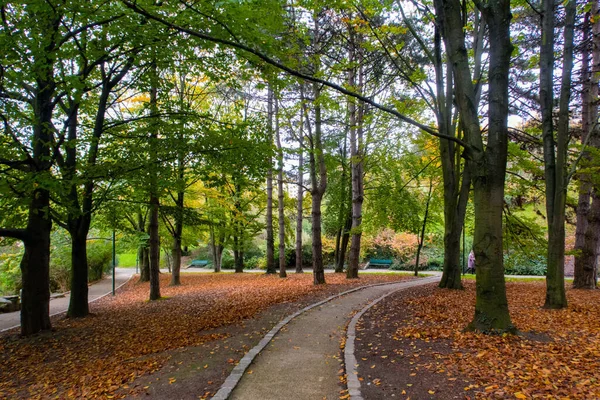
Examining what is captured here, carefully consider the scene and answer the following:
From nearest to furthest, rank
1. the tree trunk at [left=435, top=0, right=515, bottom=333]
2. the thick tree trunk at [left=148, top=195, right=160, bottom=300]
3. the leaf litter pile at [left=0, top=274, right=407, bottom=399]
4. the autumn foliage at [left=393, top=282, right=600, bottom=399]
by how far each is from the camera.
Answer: the autumn foliage at [left=393, top=282, right=600, bottom=399], the leaf litter pile at [left=0, top=274, right=407, bottom=399], the tree trunk at [left=435, top=0, right=515, bottom=333], the thick tree trunk at [left=148, top=195, right=160, bottom=300]

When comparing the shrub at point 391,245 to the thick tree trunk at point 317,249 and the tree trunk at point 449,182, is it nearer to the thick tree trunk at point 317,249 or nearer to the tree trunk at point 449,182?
the thick tree trunk at point 317,249

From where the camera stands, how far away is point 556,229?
295 inches

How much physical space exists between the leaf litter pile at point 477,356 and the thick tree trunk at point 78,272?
7796 mm

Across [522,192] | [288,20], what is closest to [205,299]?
[288,20]

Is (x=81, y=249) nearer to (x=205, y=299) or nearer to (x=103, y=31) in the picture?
(x=205, y=299)

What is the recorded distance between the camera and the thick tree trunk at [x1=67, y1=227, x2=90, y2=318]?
985 cm

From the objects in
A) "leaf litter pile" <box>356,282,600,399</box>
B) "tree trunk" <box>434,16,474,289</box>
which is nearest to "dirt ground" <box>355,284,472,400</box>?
"leaf litter pile" <box>356,282,600,399</box>

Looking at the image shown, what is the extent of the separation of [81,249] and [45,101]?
397 centimetres

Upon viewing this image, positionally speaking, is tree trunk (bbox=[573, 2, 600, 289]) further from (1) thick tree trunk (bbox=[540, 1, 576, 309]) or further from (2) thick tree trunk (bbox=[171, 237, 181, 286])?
(2) thick tree trunk (bbox=[171, 237, 181, 286])

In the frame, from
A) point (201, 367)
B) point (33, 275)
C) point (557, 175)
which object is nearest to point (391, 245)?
point (557, 175)

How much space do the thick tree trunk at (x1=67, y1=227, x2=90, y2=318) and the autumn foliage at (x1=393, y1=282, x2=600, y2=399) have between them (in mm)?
8524

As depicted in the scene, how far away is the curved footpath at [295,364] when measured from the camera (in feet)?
13.5

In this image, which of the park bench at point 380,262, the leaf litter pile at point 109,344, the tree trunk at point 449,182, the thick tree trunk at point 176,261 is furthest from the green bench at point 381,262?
the leaf litter pile at point 109,344

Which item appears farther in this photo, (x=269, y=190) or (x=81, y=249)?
(x=269, y=190)
